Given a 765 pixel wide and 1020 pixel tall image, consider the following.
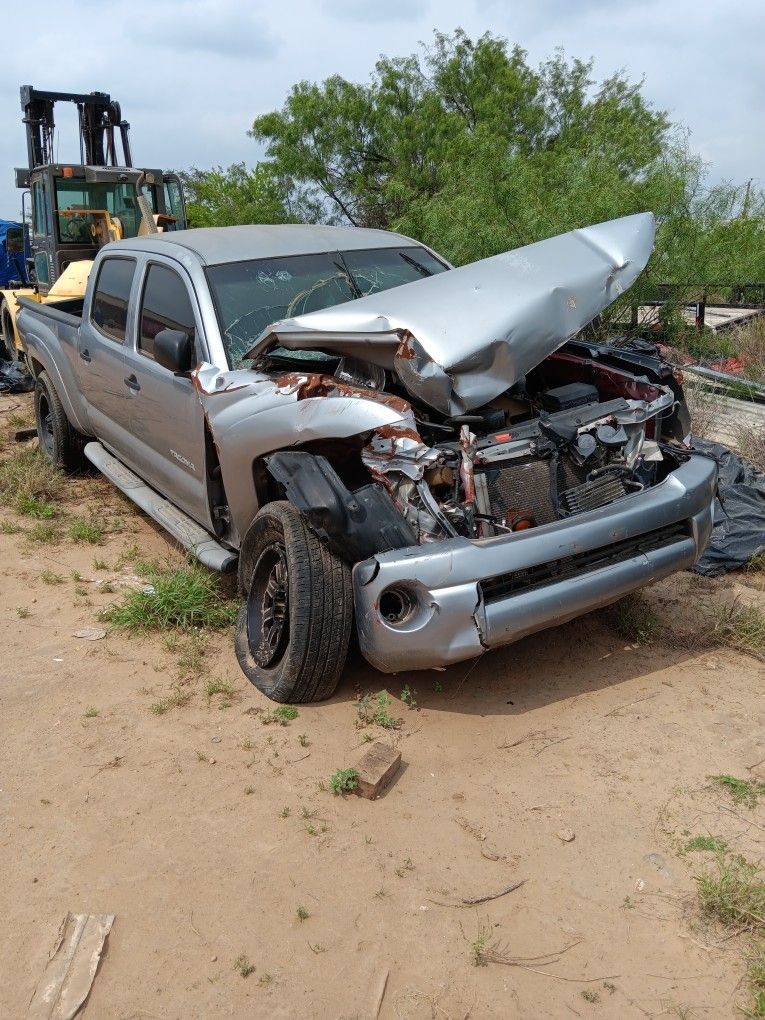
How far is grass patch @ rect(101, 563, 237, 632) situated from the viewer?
173 inches

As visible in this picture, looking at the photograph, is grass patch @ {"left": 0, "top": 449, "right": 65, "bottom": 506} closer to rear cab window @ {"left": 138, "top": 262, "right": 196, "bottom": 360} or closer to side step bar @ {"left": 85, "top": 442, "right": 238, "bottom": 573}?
side step bar @ {"left": 85, "top": 442, "right": 238, "bottom": 573}

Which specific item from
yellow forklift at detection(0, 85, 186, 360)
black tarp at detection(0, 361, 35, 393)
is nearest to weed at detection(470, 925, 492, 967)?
yellow forklift at detection(0, 85, 186, 360)

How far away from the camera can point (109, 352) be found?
5359mm

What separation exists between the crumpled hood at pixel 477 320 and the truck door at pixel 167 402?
637mm

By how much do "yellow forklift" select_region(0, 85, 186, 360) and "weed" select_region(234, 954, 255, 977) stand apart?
28.7 ft

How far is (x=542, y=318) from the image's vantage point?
3.53 metres

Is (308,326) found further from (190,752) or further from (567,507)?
(190,752)

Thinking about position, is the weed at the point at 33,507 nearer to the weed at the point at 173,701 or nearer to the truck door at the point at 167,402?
the truck door at the point at 167,402

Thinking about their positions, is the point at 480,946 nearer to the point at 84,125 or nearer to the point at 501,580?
the point at 501,580

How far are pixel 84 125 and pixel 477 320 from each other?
1099 cm

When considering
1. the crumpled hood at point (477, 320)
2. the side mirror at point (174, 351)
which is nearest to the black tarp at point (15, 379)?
the side mirror at point (174, 351)

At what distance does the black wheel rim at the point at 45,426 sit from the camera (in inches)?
281

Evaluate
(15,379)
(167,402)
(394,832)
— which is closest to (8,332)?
(15,379)

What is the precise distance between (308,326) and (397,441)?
699mm
